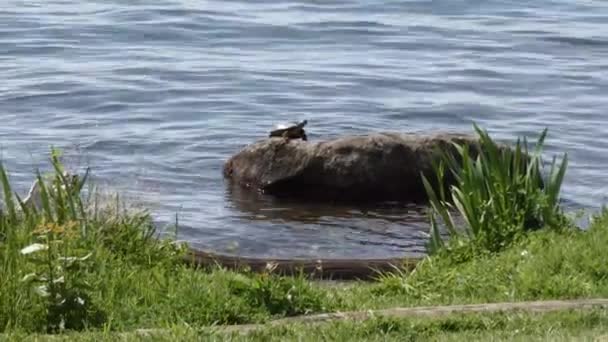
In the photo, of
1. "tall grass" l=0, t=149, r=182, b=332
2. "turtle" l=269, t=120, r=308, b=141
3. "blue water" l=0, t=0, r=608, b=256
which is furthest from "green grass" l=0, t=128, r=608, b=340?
"turtle" l=269, t=120, r=308, b=141

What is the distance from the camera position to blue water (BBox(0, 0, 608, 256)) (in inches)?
586

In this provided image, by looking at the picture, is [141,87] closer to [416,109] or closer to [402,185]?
[416,109]

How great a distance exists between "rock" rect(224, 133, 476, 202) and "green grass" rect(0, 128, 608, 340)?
A: 4.57 metres

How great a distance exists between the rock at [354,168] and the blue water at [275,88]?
296 mm

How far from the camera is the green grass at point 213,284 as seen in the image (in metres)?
7.71

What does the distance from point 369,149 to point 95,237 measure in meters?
6.12

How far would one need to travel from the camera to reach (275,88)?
21.3m

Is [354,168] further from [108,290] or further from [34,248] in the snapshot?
[34,248]

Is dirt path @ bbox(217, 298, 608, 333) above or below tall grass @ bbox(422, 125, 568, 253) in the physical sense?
below

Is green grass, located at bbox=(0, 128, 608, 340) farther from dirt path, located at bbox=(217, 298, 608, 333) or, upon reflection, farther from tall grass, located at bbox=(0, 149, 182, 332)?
dirt path, located at bbox=(217, 298, 608, 333)

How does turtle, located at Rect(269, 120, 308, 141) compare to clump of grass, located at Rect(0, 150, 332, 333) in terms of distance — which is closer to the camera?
clump of grass, located at Rect(0, 150, 332, 333)

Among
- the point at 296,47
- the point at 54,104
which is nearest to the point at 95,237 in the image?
the point at 54,104

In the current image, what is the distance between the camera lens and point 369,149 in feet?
49.7

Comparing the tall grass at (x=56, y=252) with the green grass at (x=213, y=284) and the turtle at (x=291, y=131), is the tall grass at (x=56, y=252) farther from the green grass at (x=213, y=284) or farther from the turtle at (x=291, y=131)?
the turtle at (x=291, y=131)
